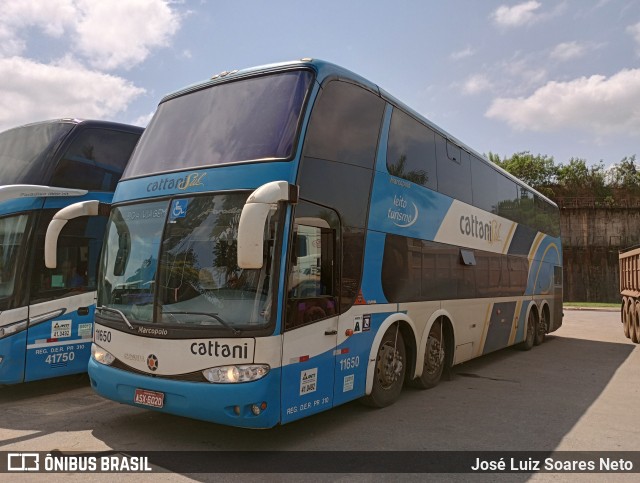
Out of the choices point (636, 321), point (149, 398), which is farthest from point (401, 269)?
point (636, 321)

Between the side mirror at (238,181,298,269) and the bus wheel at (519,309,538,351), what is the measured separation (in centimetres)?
1083

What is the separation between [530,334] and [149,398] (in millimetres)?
11086

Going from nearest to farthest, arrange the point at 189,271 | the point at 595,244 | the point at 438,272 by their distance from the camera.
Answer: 1. the point at 189,271
2. the point at 438,272
3. the point at 595,244

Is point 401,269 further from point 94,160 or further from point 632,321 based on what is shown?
point 632,321

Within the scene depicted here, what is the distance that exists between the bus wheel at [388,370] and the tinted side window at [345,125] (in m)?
2.32

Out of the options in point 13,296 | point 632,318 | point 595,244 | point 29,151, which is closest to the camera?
point 13,296

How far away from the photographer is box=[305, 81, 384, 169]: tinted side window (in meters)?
5.72

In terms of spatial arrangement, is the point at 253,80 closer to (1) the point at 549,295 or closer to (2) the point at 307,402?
(2) the point at 307,402

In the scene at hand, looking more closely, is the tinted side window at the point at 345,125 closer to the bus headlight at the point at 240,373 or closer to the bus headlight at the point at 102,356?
the bus headlight at the point at 240,373

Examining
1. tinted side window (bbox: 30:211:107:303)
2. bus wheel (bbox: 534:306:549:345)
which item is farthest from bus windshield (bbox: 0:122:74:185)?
bus wheel (bbox: 534:306:549:345)

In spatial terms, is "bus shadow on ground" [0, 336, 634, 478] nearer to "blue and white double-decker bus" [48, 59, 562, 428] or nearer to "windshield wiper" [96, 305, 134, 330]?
"blue and white double-decker bus" [48, 59, 562, 428]

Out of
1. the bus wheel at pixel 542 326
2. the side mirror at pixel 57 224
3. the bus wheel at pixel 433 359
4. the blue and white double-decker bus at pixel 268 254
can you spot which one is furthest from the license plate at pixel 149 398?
the bus wheel at pixel 542 326

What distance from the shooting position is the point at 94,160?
8.58m

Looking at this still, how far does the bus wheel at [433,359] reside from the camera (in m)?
8.16
